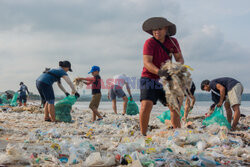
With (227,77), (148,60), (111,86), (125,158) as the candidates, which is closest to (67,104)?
(111,86)

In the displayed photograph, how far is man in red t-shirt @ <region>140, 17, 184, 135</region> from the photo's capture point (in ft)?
11.8

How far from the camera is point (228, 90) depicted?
5.50 metres

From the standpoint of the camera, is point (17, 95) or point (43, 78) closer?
point (43, 78)

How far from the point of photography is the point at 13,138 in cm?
345

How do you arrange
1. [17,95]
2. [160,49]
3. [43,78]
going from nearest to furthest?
[160,49]
[43,78]
[17,95]

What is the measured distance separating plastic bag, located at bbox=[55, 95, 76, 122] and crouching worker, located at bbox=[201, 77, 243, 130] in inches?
139

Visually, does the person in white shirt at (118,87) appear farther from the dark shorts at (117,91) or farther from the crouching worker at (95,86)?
the crouching worker at (95,86)

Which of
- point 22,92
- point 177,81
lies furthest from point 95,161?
point 22,92

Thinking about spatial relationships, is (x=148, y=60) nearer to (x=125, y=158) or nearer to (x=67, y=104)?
(x=125, y=158)

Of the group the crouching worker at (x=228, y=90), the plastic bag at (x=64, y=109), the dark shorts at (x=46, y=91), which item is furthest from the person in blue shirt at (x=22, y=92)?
the crouching worker at (x=228, y=90)

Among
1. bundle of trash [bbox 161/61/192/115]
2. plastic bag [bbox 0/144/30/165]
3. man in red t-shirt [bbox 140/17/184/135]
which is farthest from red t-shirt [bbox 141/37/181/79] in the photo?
plastic bag [bbox 0/144/30/165]

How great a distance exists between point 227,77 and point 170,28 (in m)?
2.61

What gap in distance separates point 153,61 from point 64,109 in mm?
3749

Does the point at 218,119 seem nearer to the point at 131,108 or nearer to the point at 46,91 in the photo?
the point at 131,108
